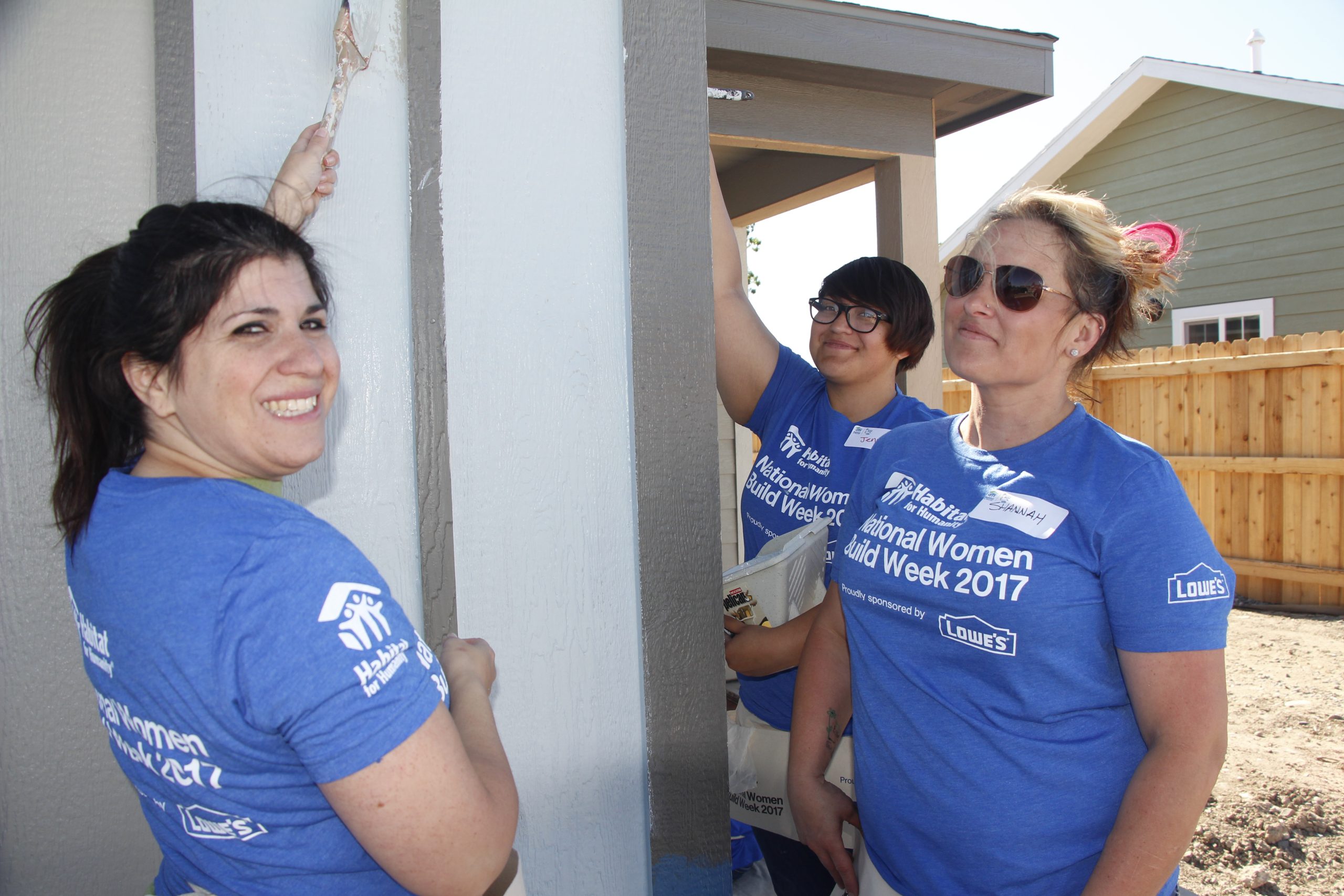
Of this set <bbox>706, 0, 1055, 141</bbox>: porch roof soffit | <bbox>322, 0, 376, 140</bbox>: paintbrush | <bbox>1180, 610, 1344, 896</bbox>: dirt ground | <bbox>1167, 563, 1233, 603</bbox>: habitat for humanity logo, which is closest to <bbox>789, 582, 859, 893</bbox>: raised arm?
<bbox>1167, 563, 1233, 603</bbox>: habitat for humanity logo

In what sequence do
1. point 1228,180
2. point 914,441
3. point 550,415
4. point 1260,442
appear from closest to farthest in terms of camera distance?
point 550,415 → point 914,441 → point 1260,442 → point 1228,180

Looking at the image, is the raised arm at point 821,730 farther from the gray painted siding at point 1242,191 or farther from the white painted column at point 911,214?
the gray painted siding at point 1242,191

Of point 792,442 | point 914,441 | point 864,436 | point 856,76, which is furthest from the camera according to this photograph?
point 856,76

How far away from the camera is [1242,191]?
980 centimetres

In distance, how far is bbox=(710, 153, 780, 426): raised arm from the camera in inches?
88.3

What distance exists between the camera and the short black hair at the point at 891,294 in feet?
7.77

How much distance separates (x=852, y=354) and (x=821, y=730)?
96cm

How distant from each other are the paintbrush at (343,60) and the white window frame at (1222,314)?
10463mm

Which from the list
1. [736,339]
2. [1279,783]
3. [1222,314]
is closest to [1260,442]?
[1222,314]

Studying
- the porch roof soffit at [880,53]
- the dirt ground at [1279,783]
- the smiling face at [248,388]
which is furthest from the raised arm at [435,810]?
the dirt ground at [1279,783]

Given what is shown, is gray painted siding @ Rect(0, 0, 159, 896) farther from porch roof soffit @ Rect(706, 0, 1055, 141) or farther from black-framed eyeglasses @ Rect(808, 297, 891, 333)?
porch roof soffit @ Rect(706, 0, 1055, 141)

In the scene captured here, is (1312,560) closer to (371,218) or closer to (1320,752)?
(1320,752)

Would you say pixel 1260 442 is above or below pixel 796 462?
below

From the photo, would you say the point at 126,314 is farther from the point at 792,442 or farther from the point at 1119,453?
the point at 792,442
